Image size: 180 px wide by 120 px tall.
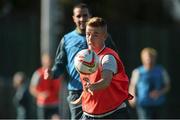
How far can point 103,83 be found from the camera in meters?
8.77

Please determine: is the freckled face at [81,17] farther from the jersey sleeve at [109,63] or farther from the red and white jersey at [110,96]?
the jersey sleeve at [109,63]

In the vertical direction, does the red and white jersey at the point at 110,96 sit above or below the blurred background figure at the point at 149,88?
above

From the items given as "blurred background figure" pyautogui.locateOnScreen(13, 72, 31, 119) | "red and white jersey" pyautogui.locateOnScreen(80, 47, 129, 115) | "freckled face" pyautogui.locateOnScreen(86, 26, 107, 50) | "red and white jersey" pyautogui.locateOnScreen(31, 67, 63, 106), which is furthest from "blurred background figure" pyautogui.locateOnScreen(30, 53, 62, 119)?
"freckled face" pyautogui.locateOnScreen(86, 26, 107, 50)

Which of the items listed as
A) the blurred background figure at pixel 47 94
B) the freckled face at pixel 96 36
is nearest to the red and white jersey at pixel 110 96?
the freckled face at pixel 96 36

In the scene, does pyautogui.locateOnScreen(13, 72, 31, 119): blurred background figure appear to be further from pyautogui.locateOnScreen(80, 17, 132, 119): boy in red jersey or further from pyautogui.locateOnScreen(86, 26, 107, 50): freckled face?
pyautogui.locateOnScreen(86, 26, 107, 50): freckled face

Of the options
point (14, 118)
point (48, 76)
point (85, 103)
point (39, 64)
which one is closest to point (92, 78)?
point (85, 103)

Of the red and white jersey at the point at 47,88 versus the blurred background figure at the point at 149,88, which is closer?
the blurred background figure at the point at 149,88

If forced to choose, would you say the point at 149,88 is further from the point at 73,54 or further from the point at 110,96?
the point at 110,96

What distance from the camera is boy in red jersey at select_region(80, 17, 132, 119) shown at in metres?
8.83

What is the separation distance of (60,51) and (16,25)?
12859 millimetres

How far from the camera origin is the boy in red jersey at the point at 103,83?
883 cm

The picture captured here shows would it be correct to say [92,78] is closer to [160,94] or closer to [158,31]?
[160,94]

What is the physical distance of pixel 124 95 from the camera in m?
9.22

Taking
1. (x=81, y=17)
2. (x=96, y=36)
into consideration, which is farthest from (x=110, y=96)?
(x=81, y=17)
